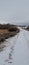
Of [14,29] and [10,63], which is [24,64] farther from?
[14,29]

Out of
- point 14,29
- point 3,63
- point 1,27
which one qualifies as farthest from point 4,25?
point 3,63

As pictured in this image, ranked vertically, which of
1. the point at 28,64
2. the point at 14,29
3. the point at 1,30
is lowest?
the point at 28,64

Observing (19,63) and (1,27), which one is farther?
(1,27)

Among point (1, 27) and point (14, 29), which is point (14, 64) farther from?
point (14, 29)

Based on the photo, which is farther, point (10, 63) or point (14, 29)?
point (14, 29)

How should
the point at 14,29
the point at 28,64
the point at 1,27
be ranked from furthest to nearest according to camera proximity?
the point at 14,29
the point at 1,27
the point at 28,64

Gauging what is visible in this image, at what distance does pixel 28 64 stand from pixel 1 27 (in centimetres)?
2172

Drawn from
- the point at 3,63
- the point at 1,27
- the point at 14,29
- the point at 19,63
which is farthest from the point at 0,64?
the point at 14,29

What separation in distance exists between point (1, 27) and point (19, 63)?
2129cm

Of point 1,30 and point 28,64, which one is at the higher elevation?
point 1,30

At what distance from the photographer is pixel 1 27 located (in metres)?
29.6

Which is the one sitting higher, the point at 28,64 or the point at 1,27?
the point at 1,27

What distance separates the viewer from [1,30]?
98.3 feet

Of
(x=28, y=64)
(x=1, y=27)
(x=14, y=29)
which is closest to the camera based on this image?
(x=28, y=64)
